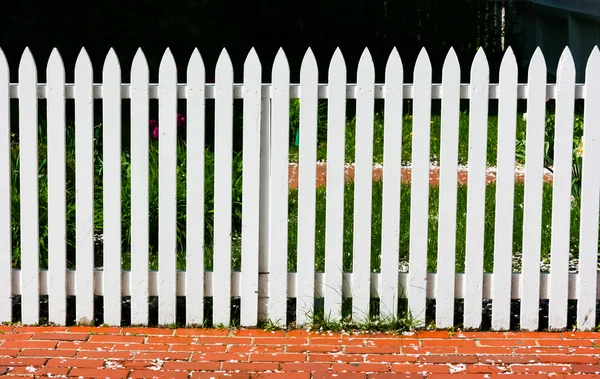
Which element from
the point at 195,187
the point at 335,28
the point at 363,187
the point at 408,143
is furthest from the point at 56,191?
the point at 335,28

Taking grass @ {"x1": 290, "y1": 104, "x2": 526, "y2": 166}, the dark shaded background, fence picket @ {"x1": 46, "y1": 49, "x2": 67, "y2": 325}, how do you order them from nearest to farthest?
fence picket @ {"x1": 46, "y1": 49, "x2": 67, "y2": 325} < grass @ {"x1": 290, "y1": 104, "x2": 526, "y2": 166} < the dark shaded background

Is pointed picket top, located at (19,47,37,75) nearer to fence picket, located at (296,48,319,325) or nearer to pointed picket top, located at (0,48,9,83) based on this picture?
pointed picket top, located at (0,48,9,83)

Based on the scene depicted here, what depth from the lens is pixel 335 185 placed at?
5.01 meters

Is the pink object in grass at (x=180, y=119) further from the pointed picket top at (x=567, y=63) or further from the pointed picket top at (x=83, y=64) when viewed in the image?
the pointed picket top at (x=567, y=63)

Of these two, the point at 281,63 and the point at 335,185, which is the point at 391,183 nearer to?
the point at 335,185

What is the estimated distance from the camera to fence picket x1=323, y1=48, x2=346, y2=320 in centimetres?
491

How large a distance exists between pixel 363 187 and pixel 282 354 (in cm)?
89

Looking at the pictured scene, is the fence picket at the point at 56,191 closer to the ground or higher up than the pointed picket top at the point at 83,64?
closer to the ground

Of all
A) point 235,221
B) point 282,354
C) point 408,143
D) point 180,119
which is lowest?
point 282,354

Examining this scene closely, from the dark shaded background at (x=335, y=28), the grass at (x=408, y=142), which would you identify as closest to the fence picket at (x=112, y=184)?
the grass at (x=408, y=142)

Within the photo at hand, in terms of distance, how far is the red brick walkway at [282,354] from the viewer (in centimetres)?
452

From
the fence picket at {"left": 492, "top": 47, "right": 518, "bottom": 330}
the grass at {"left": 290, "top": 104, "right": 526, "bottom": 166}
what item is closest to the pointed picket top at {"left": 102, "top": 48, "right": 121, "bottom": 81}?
the fence picket at {"left": 492, "top": 47, "right": 518, "bottom": 330}

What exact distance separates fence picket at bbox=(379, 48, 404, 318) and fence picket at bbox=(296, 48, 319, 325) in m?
0.34

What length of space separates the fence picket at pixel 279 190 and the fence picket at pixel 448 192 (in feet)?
2.45
